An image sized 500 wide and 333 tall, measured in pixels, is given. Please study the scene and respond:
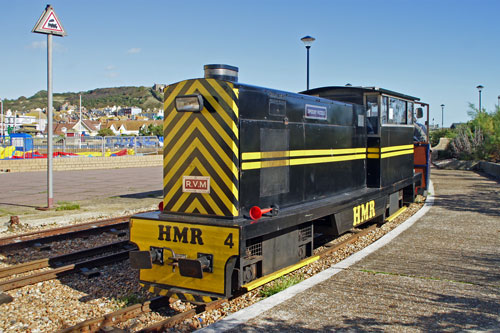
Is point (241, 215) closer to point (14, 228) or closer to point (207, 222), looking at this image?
point (207, 222)

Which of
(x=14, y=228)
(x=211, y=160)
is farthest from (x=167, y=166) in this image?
(x=14, y=228)

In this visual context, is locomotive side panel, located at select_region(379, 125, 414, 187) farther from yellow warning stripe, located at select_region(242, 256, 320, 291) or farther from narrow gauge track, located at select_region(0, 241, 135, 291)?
narrow gauge track, located at select_region(0, 241, 135, 291)

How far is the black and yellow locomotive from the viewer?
4.82m

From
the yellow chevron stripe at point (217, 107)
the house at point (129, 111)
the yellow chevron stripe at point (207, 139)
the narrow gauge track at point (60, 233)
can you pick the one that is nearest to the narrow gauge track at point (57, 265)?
the narrow gauge track at point (60, 233)

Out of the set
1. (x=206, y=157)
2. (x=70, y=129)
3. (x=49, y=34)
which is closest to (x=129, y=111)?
(x=70, y=129)

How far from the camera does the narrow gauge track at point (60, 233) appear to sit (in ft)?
25.0

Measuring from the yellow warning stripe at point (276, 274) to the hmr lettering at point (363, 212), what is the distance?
4.68 ft

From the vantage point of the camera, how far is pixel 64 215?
10492mm

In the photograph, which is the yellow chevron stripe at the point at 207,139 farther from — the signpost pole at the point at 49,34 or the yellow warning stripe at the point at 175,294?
the signpost pole at the point at 49,34

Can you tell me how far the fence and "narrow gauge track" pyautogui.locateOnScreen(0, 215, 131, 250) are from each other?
667 inches

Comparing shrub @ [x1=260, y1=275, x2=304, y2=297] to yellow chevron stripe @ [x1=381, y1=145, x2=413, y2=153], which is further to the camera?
yellow chevron stripe @ [x1=381, y1=145, x2=413, y2=153]

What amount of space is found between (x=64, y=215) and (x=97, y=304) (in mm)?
5972

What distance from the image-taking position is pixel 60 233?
862 centimetres

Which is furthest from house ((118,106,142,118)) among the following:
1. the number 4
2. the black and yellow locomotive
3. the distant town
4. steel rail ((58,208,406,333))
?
the number 4
